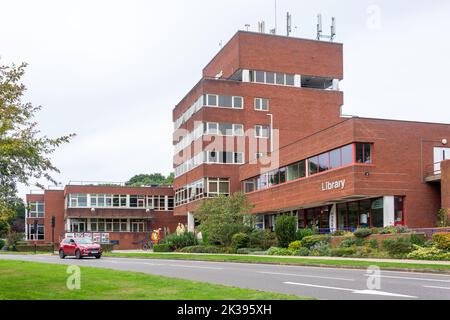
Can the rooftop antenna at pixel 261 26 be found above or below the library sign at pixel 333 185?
above

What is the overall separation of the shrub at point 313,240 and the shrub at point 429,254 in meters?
8.98

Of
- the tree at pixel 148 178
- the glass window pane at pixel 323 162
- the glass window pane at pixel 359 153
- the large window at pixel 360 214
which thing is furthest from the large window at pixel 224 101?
the tree at pixel 148 178

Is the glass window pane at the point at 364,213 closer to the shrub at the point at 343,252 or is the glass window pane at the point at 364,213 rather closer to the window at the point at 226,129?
the shrub at the point at 343,252

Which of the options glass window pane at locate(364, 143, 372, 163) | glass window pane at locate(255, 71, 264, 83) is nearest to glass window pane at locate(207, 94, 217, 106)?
glass window pane at locate(255, 71, 264, 83)

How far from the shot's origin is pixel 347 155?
4006 centimetres

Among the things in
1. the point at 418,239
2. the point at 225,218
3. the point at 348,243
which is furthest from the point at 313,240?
the point at 418,239

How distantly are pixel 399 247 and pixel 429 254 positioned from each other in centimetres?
224

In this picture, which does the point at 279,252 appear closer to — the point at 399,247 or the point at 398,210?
the point at 398,210

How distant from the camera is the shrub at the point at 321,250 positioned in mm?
35553

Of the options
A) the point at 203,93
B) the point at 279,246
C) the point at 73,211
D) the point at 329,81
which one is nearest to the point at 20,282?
the point at 279,246

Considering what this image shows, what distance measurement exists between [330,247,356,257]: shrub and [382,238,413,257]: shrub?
2670mm
